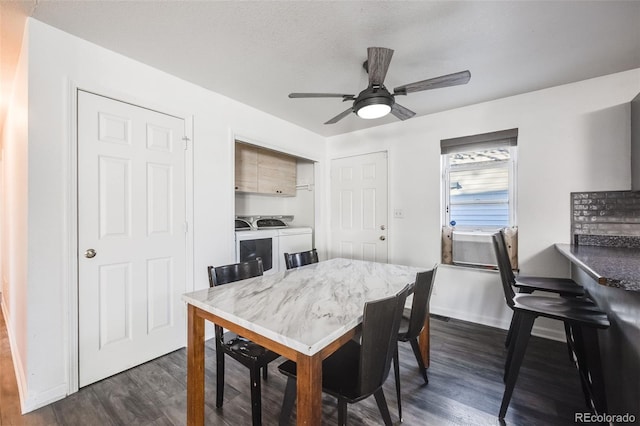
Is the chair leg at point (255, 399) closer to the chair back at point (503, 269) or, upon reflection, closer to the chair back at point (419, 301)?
the chair back at point (419, 301)

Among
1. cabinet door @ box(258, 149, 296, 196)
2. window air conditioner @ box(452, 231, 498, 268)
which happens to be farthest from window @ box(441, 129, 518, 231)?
cabinet door @ box(258, 149, 296, 196)

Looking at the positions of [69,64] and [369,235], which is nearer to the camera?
[69,64]

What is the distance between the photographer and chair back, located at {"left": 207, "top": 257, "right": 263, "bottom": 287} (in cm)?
179

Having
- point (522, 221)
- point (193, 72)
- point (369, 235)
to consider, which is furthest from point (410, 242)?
point (193, 72)

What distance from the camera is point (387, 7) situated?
160 centimetres

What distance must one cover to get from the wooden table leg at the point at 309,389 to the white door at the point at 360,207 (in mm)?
2793

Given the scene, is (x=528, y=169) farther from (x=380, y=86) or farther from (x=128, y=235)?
(x=128, y=235)

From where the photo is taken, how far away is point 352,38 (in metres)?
1.87

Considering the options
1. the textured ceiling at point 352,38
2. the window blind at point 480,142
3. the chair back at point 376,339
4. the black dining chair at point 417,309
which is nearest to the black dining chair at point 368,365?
the chair back at point 376,339

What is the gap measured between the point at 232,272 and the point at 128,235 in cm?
93

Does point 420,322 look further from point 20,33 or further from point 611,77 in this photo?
point 20,33

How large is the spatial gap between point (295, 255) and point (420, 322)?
1197mm

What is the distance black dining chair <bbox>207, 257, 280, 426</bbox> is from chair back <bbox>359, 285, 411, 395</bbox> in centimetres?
56

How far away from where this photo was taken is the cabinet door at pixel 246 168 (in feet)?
11.3
